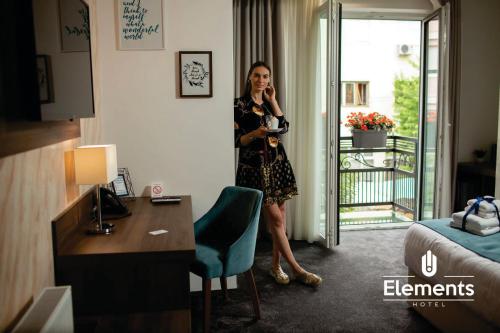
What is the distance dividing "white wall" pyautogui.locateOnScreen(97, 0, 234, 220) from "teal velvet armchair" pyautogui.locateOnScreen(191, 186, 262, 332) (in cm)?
32

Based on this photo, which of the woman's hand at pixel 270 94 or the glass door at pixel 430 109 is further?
the glass door at pixel 430 109

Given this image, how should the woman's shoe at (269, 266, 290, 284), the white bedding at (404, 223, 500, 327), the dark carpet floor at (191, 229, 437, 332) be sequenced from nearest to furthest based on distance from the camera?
the white bedding at (404, 223, 500, 327), the dark carpet floor at (191, 229, 437, 332), the woman's shoe at (269, 266, 290, 284)

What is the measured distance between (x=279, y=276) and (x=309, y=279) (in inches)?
8.9

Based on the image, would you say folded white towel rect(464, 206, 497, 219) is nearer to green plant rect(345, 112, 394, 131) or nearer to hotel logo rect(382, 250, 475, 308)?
hotel logo rect(382, 250, 475, 308)

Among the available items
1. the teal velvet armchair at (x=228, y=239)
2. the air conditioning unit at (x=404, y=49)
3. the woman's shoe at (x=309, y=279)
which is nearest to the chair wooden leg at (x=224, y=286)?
the teal velvet armchair at (x=228, y=239)

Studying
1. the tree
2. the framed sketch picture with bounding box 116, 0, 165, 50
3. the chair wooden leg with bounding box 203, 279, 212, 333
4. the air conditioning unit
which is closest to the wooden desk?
the chair wooden leg with bounding box 203, 279, 212, 333

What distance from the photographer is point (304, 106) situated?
4.61 metres

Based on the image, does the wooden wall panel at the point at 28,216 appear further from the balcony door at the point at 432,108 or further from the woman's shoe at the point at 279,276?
the balcony door at the point at 432,108

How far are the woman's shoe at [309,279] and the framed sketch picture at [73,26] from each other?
215cm

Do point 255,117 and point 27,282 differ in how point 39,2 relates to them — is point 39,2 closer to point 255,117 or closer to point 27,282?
point 27,282

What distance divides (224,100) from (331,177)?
1.49 m

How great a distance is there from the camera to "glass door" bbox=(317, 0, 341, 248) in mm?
4160

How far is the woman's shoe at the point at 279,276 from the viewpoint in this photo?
138 inches

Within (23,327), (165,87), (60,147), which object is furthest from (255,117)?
(23,327)
